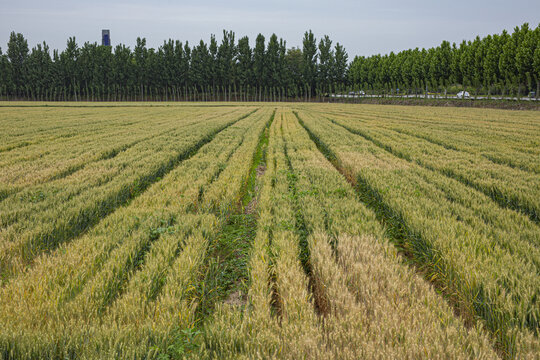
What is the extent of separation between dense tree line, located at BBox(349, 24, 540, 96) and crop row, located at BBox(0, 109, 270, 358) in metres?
64.4

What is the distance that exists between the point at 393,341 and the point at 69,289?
3089 millimetres

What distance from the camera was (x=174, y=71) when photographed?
3831 inches

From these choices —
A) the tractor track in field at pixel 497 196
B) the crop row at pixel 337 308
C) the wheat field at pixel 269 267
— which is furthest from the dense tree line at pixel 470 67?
the crop row at pixel 337 308

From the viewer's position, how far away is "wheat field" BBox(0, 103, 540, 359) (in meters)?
2.24

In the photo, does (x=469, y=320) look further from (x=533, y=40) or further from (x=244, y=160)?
(x=533, y=40)

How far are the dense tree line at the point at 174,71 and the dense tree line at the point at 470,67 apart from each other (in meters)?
18.0

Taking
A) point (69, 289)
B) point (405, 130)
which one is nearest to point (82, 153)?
point (69, 289)

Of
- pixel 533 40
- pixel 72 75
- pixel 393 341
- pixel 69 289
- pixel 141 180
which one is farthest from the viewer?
pixel 72 75

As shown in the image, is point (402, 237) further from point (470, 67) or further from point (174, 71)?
point (174, 71)

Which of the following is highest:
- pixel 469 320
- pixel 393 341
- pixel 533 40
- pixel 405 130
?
pixel 533 40

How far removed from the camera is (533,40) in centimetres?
4794

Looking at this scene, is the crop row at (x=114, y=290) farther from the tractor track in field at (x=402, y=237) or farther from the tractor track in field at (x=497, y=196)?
the tractor track in field at (x=497, y=196)

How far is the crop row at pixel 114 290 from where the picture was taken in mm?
2184

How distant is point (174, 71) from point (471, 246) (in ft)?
350
